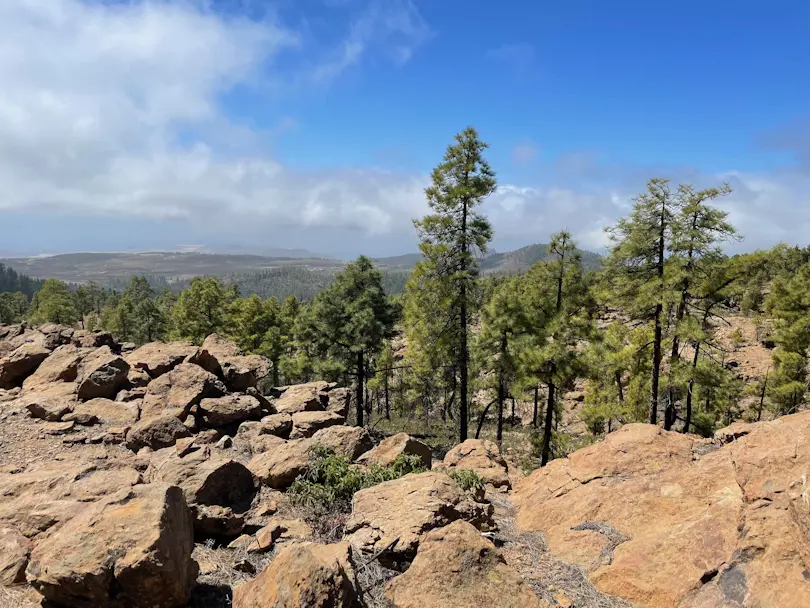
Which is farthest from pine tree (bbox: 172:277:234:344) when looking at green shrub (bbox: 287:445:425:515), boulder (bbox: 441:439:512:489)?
green shrub (bbox: 287:445:425:515)

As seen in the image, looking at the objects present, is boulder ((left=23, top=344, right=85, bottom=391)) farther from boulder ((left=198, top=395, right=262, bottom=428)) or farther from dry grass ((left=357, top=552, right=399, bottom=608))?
dry grass ((left=357, top=552, right=399, bottom=608))

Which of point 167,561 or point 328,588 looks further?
point 167,561

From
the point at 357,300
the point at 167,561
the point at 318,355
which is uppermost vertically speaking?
the point at 357,300

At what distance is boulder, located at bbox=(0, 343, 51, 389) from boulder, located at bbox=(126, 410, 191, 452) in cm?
907

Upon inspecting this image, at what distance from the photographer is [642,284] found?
17.3 metres

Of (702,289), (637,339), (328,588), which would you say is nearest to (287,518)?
(328,588)

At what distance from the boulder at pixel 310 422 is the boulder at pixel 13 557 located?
813 centimetres

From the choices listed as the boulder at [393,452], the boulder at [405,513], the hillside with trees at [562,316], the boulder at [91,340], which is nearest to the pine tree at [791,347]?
the hillside with trees at [562,316]

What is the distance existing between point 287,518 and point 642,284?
14890 millimetres

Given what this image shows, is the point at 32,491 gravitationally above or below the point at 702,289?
below

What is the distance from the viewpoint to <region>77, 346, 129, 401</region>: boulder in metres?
15.7

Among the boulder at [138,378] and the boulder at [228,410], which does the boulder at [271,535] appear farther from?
the boulder at [138,378]

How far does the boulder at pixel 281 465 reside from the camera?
A: 31.7 feet

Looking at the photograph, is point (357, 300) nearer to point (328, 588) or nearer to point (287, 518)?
point (287, 518)
